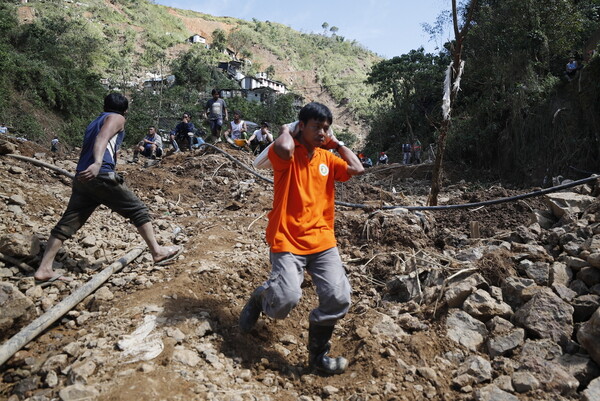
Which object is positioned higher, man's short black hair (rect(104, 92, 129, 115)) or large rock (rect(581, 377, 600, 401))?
man's short black hair (rect(104, 92, 129, 115))

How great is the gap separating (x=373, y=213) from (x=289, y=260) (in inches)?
102

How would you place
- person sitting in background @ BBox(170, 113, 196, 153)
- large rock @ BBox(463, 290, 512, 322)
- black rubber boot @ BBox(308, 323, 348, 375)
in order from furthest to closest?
person sitting in background @ BBox(170, 113, 196, 153) → large rock @ BBox(463, 290, 512, 322) → black rubber boot @ BBox(308, 323, 348, 375)

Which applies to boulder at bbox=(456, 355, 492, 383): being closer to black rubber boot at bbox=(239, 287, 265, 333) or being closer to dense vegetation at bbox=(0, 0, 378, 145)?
black rubber boot at bbox=(239, 287, 265, 333)

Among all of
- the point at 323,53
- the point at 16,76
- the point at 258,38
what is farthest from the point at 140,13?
the point at 16,76

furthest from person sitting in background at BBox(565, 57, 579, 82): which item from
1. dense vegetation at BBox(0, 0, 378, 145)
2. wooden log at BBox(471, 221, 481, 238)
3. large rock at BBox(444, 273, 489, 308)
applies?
dense vegetation at BBox(0, 0, 378, 145)

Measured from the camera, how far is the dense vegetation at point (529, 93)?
32.6ft

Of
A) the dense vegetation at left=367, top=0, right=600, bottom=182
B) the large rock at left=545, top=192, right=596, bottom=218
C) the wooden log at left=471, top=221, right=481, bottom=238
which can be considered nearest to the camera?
the large rock at left=545, top=192, right=596, bottom=218

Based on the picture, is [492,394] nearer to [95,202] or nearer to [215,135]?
[95,202]

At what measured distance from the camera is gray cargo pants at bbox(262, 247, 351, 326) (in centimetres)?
232

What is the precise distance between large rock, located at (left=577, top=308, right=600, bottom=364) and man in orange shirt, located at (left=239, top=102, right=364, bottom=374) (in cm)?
136

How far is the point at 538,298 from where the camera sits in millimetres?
2645

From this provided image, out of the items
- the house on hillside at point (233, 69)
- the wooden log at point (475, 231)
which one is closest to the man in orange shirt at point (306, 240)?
the wooden log at point (475, 231)

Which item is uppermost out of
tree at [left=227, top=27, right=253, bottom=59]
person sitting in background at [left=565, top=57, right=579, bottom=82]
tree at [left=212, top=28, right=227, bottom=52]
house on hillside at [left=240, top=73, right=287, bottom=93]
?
tree at [left=227, top=27, right=253, bottom=59]

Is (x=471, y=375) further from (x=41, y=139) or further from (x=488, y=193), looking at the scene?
(x=41, y=139)
